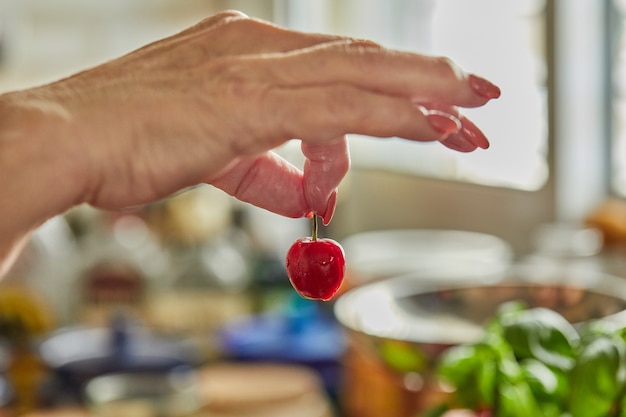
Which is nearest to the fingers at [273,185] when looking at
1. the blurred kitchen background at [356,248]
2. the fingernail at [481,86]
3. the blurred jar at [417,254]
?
the fingernail at [481,86]

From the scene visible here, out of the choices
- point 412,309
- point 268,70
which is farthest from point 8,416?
point 268,70

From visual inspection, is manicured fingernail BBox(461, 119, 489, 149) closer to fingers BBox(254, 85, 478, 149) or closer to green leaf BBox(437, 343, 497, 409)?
fingers BBox(254, 85, 478, 149)

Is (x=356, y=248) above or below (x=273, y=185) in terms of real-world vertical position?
below

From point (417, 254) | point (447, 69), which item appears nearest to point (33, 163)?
point (447, 69)

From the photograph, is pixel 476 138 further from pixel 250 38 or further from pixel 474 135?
pixel 250 38

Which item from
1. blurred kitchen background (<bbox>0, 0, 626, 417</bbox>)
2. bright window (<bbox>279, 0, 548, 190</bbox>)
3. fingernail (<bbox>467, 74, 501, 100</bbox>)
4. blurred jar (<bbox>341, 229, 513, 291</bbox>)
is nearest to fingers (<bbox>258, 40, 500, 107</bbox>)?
fingernail (<bbox>467, 74, 501, 100</bbox>)

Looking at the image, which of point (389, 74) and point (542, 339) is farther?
point (542, 339)

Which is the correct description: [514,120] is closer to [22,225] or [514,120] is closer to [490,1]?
[490,1]

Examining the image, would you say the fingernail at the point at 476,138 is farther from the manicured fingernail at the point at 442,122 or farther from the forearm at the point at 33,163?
the forearm at the point at 33,163
